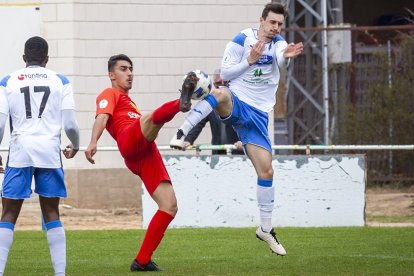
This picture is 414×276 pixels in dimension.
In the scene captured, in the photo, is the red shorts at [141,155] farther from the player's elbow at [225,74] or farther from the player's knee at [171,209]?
the player's elbow at [225,74]

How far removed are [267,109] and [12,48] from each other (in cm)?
1014

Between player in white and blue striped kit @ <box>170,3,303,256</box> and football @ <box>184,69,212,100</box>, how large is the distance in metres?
0.71

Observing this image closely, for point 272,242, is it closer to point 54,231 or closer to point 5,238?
point 54,231

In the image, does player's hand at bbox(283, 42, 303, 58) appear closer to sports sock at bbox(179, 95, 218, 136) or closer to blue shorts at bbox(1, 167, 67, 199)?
sports sock at bbox(179, 95, 218, 136)

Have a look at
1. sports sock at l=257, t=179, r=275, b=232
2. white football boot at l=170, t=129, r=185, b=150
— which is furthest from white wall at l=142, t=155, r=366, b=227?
white football boot at l=170, t=129, r=185, b=150

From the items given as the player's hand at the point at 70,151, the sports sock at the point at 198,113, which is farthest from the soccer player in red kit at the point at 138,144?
the player's hand at the point at 70,151

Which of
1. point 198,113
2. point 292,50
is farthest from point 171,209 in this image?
point 292,50

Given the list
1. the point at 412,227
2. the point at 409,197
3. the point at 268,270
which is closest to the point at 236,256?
the point at 268,270

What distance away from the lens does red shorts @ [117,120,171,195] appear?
473 inches

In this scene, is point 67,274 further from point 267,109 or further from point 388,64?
point 388,64

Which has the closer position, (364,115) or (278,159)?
(278,159)

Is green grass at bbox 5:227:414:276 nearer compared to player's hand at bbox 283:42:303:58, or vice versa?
player's hand at bbox 283:42:303:58

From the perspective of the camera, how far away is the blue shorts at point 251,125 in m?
12.7

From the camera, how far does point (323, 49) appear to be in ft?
79.4
